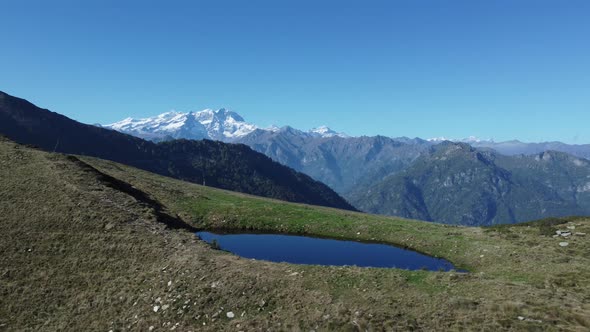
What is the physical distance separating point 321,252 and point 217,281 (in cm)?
1337

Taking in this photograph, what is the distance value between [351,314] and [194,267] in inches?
432

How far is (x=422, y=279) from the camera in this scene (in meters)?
24.3

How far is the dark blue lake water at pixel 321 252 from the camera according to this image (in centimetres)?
3225

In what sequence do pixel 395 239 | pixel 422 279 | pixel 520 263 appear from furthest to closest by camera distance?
1. pixel 395 239
2. pixel 520 263
3. pixel 422 279

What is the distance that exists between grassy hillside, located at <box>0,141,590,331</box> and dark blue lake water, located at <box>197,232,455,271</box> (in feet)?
9.41

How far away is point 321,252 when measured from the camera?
3538 centimetres

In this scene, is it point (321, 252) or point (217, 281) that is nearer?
point (217, 281)

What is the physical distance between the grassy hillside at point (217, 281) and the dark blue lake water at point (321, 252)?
9.41 feet

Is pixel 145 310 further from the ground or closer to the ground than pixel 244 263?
closer to the ground

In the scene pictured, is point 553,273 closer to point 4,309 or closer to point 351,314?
point 351,314

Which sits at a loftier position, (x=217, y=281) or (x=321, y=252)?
(x=217, y=281)

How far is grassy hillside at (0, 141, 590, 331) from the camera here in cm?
2041

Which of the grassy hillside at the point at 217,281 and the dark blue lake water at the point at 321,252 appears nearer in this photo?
the grassy hillside at the point at 217,281

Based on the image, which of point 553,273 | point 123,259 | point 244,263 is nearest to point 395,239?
point 553,273
